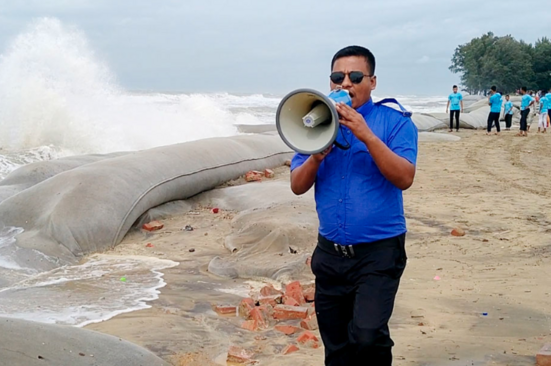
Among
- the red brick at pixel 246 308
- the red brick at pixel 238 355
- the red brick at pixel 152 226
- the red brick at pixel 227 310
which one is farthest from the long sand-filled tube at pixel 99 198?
the red brick at pixel 238 355

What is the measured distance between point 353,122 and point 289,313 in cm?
226

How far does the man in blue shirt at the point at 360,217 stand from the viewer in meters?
2.88

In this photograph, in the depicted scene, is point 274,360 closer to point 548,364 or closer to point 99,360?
point 99,360

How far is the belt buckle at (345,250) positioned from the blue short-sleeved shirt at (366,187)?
18 millimetres

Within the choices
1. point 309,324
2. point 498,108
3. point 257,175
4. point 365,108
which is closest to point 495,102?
point 498,108

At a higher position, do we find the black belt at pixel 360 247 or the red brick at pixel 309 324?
the black belt at pixel 360 247

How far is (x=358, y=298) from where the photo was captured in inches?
115

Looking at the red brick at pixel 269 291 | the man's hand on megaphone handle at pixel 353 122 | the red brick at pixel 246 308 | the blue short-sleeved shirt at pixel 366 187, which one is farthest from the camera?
the red brick at pixel 269 291

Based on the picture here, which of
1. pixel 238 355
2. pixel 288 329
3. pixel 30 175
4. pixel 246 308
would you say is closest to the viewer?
pixel 238 355

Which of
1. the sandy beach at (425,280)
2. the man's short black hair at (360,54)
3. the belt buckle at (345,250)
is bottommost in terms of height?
the sandy beach at (425,280)

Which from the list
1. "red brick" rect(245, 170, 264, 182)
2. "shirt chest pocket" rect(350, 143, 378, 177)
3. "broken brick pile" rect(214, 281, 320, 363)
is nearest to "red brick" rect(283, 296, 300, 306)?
"broken brick pile" rect(214, 281, 320, 363)

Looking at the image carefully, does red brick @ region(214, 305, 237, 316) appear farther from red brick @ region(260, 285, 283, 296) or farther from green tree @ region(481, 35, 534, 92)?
green tree @ region(481, 35, 534, 92)

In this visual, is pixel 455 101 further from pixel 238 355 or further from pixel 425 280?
pixel 238 355

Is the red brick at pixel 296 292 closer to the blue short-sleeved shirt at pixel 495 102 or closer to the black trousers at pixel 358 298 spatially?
the black trousers at pixel 358 298
